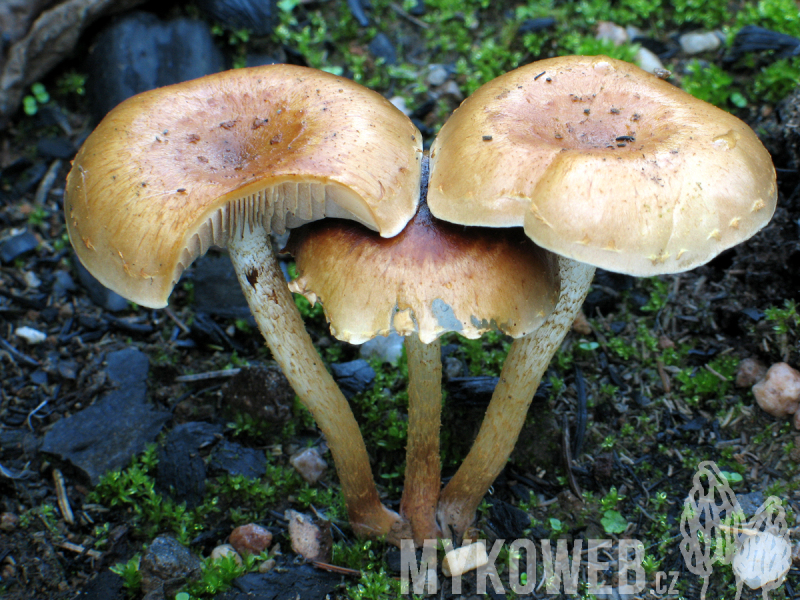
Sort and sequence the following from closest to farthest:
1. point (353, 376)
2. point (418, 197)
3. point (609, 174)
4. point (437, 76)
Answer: point (609, 174) → point (418, 197) → point (353, 376) → point (437, 76)

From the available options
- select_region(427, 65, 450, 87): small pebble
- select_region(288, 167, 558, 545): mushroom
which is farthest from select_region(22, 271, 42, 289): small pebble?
select_region(427, 65, 450, 87): small pebble

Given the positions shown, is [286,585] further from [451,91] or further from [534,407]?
[451,91]

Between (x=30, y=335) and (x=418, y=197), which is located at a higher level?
(x=418, y=197)

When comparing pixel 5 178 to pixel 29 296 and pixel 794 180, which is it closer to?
pixel 29 296

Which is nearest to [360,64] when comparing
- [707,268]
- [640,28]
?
[640,28]

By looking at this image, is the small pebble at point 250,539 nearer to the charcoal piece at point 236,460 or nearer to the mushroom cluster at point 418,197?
the charcoal piece at point 236,460

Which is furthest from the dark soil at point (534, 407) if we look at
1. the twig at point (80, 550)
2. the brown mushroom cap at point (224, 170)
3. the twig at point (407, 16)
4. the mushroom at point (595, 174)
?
the twig at point (407, 16)

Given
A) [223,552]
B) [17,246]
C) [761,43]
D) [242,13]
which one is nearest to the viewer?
[223,552]

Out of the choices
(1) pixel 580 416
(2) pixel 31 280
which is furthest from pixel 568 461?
(2) pixel 31 280
